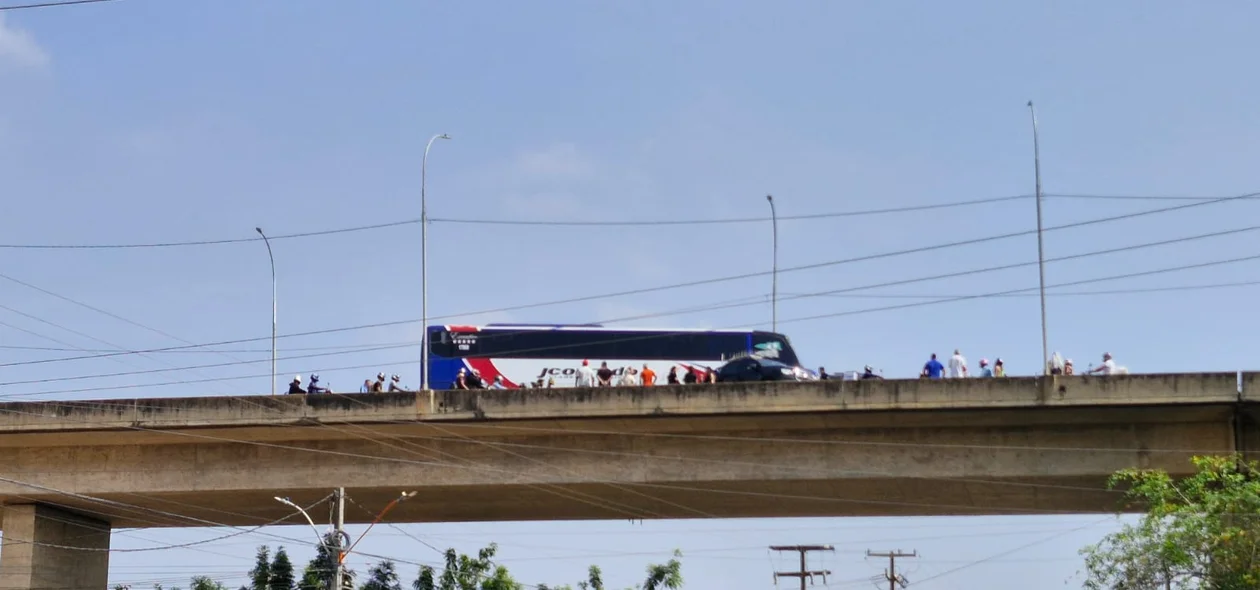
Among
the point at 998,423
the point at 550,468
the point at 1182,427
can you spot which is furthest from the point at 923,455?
the point at 550,468

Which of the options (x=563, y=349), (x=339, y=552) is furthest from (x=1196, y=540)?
(x=563, y=349)

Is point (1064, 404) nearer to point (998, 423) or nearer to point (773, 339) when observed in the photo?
point (998, 423)

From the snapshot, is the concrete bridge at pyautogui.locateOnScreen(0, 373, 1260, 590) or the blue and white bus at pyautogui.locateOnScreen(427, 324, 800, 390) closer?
the concrete bridge at pyautogui.locateOnScreen(0, 373, 1260, 590)

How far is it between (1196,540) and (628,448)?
11507 mm

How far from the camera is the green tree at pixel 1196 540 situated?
986 inches

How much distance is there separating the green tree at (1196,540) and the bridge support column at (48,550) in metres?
22.0

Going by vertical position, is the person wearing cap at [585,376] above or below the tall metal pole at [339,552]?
above

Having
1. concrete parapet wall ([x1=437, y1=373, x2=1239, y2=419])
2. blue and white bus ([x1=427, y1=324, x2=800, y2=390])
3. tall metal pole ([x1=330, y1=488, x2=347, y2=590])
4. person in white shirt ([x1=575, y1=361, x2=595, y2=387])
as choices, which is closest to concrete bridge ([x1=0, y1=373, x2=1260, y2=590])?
concrete parapet wall ([x1=437, y1=373, x2=1239, y2=419])

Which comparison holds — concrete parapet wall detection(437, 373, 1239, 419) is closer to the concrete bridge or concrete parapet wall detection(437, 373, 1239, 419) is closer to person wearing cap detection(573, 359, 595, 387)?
the concrete bridge

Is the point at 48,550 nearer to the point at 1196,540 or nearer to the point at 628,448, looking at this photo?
the point at 628,448

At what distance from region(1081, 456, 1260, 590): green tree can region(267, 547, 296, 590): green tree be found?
2624cm

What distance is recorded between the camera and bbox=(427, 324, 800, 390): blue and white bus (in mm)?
45375

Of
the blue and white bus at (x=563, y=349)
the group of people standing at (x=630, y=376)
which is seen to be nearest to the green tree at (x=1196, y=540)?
the group of people standing at (x=630, y=376)

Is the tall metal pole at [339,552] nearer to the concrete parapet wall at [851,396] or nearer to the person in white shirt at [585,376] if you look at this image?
the concrete parapet wall at [851,396]
